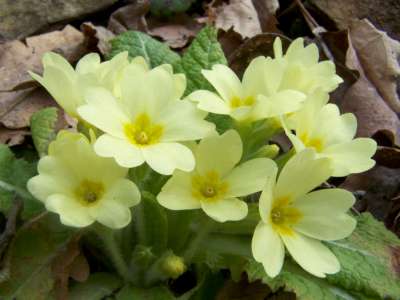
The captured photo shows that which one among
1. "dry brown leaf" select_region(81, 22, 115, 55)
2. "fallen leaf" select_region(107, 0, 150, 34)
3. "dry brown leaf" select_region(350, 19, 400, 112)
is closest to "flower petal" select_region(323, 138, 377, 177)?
"dry brown leaf" select_region(350, 19, 400, 112)

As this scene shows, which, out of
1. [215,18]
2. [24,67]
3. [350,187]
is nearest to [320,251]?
[350,187]

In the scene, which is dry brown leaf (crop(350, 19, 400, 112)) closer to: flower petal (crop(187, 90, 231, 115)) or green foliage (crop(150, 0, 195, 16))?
green foliage (crop(150, 0, 195, 16))

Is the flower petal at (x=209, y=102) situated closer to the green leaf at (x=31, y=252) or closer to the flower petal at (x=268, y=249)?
the flower petal at (x=268, y=249)

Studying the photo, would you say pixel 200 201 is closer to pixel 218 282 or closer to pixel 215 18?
pixel 218 282

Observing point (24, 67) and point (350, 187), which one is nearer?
point (350, 187)

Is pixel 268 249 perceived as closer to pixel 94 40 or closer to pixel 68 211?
pixel 68 211

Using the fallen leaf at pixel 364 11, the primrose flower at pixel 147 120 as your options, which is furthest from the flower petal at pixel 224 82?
the fallen leaf at pixel 364 11
